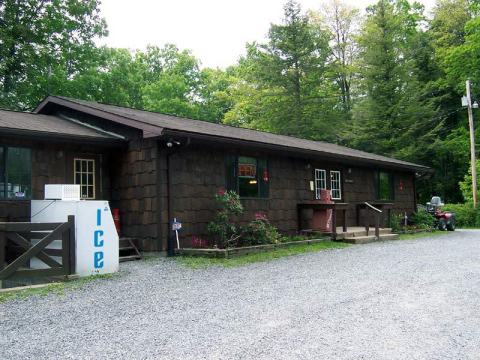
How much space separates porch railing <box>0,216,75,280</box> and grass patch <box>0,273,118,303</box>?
0.96 ft

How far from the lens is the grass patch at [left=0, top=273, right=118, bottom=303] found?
623 cm

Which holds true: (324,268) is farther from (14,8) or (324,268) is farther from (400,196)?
(14,8)

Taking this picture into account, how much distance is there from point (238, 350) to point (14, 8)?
2516 cm

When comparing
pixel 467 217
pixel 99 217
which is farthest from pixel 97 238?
pixel 467 217

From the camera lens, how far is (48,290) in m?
6.60

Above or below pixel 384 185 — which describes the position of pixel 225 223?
below

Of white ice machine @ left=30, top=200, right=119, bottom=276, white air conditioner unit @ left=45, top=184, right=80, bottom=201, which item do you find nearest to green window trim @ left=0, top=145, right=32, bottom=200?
white air conditioner unit @ left=45, top=184, right=80, bottom=201

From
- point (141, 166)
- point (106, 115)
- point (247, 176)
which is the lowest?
point (247, 176)

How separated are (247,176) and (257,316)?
7208 mm

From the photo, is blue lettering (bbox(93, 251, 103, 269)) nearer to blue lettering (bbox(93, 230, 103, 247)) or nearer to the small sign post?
blue lettering (bbox(93, 230, 103, 247))

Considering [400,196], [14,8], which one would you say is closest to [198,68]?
[14,8]

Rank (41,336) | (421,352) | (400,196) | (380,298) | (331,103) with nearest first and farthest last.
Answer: (421,352), (41,336), (380,298), (400,196), (331,103)

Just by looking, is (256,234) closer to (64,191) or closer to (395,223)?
(64,191)

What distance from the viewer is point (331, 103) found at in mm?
30484
